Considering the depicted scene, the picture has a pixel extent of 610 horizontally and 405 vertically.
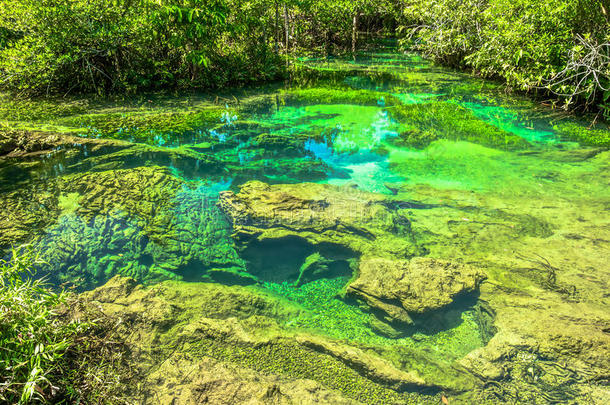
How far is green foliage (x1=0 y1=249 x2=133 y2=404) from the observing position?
1.37m

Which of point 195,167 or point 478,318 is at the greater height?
point 195,167

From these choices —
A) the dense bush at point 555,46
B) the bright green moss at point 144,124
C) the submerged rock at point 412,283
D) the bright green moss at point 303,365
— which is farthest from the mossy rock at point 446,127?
the bright green moss at point 303,365

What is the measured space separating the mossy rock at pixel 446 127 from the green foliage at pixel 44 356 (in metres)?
5.27

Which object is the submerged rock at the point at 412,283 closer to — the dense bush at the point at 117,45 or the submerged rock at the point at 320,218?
the submerged rock at the point at 320,218

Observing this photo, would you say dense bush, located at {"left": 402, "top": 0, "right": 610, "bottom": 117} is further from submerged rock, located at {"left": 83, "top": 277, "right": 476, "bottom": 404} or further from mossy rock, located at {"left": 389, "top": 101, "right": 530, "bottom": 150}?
submerged rock, located at {"left": 83, "top": 277, "right": 476, "bottom": 404}

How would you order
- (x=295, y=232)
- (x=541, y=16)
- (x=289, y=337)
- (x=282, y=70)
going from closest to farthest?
(x=289, y=337) → (x=295, y=232) → (x=541, y=16) → (x=282, y=70)

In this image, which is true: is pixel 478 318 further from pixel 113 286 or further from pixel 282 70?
pixel 282 70

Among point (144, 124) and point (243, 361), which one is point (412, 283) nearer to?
point (243, 361)

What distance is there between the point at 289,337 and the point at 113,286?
138 centimetres

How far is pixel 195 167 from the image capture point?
15.6 ft

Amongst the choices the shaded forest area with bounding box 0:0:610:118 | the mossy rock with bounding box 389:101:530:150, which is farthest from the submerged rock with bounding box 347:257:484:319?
the shaded forest area with bounding box 0:0:610:118

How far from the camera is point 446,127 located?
6.51 metres

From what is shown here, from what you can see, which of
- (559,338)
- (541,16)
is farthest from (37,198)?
(541,16)

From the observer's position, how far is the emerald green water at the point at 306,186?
2938mm
